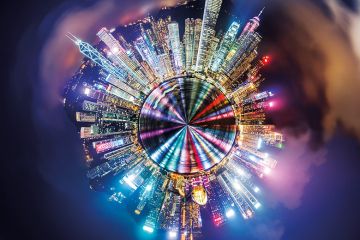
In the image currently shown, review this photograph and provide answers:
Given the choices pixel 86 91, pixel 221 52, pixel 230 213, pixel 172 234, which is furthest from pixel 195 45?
pixel 172 234

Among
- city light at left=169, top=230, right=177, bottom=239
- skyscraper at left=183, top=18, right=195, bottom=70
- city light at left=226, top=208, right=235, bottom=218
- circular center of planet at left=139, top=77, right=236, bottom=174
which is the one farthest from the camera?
city light at left=169, top=230, right=177, bottom=239

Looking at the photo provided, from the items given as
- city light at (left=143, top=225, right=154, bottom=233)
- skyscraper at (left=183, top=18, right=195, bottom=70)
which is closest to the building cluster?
skyscraper at (left=183, top=18, right=195, bottom=70)

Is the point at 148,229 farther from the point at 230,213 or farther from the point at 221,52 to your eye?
the point at 221,52

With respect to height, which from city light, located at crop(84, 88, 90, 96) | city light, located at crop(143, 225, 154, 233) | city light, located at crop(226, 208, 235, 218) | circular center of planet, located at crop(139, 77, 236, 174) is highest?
city light, located at crop(84, 88, 90, 96)

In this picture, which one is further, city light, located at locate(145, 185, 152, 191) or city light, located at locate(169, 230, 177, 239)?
city light, located at locate(169, 230, 177, 239)

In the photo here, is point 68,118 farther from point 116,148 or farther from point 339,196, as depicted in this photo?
point 339,196

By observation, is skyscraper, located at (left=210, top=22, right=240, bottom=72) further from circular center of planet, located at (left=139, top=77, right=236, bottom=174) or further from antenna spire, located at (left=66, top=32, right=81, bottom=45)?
antenna spire, located at (left=66, top=32, right=81, bottom=45)
